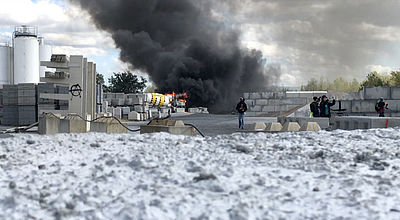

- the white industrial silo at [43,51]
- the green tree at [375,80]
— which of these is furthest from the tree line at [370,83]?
the white industrial silo at [43,51]

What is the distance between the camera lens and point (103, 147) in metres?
7.47

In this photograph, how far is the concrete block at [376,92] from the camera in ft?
72.6

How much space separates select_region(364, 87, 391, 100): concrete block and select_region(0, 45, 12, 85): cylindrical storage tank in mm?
Answer: 46759

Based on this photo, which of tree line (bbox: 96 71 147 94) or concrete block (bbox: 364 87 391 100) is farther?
tree line (bbox: 96 71 147 94)

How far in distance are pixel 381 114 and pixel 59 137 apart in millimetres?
15556

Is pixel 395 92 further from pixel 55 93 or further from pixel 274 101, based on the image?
pixel 55 93

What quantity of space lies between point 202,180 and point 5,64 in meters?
56.7

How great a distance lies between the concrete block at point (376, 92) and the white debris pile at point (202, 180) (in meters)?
15.6

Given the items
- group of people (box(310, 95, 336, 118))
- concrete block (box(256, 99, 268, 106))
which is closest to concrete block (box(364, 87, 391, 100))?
group of people (box(310, 95, 336, 118))

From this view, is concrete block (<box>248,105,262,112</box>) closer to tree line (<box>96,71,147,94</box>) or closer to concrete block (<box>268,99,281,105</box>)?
concrete block (<box>268,99,281,105</box>)

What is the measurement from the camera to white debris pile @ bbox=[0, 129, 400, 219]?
402 cm

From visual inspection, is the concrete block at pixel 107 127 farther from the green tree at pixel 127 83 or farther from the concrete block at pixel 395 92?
the green tree at pixel 127 83

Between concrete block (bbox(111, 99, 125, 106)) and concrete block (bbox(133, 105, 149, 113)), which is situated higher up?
concrete block (bbox(111, 99, 125, 106))

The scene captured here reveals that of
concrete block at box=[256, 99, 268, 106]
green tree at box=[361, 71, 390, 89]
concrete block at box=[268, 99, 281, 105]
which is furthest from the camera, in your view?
green tree at box=[361, 71, 390, 89]
